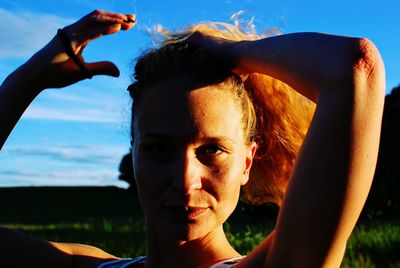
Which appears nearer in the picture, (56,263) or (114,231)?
(56,263)

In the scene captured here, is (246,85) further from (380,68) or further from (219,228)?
(380,68)

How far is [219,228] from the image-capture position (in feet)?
7.02

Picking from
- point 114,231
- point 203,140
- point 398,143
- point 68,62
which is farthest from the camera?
point 398,143

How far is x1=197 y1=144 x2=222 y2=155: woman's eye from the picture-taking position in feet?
6.34

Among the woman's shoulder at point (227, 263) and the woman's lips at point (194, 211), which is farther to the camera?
the woman's shoulder at point (227, 263)

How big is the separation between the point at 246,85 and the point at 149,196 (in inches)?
21.4

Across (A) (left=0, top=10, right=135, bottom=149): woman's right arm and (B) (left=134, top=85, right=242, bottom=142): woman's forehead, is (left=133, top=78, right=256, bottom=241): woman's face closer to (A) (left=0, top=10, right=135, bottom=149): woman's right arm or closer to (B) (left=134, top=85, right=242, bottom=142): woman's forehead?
(B) (left=134, top=85, right=242, bottom=142): woman's forehead

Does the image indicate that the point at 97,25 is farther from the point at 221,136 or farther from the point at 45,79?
the point at 221,136

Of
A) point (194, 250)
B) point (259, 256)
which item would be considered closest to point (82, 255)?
point (194, 250)

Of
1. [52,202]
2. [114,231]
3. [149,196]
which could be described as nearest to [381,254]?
[114,231]

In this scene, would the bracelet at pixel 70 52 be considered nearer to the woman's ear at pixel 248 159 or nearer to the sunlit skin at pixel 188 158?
the sunlit skin at pixel 188 158

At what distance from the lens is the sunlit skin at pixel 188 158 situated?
191 centimetres

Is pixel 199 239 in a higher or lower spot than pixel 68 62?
lower

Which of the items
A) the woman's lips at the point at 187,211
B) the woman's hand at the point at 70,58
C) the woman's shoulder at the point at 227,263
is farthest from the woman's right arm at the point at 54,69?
the woman's shoulder at the point at 227,263
